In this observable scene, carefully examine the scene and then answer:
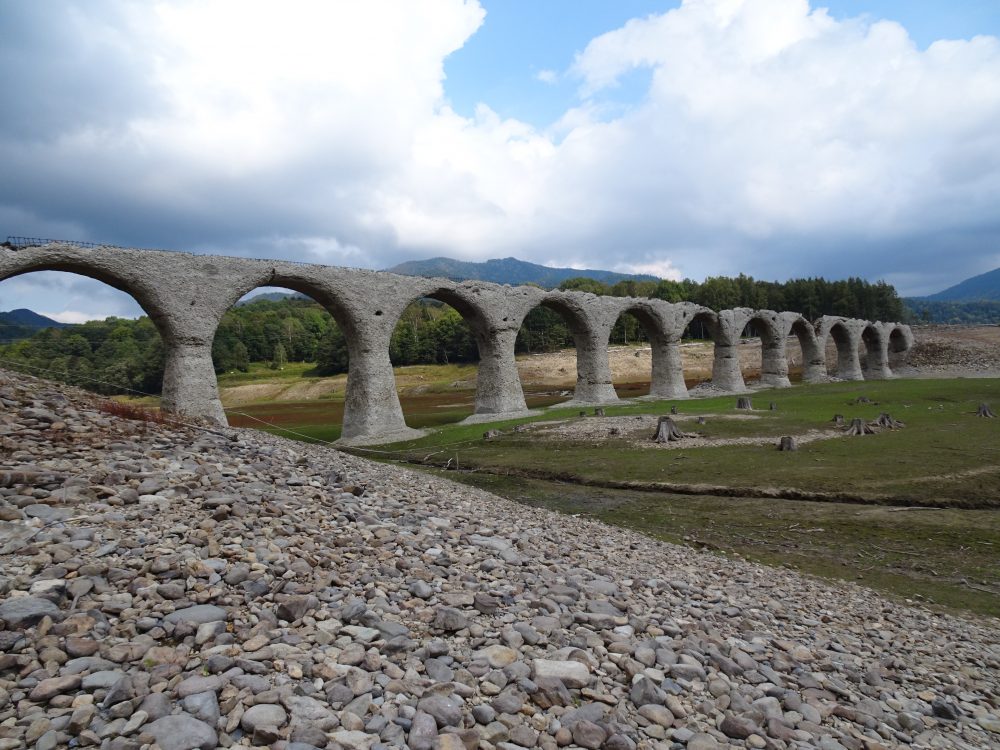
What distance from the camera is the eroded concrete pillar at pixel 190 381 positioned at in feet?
62.9

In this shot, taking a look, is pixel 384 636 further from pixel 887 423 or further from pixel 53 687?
pixel 887 423

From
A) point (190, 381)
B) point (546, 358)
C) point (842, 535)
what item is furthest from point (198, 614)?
point (546, 358)

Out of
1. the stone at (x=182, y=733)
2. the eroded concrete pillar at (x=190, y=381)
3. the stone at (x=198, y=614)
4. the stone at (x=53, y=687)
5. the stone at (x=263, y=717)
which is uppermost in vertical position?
the eroded concrete pillar at (x=190, y=381)

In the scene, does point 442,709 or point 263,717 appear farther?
point 442,709

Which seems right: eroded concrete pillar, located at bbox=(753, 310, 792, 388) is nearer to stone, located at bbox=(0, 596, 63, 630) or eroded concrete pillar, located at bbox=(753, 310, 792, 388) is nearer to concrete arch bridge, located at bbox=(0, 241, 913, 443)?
concrete arch bridge, located at bbox=(0, 241, 913, 443)

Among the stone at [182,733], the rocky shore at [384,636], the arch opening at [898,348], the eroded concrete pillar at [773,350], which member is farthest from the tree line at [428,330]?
the stone at [182,733]

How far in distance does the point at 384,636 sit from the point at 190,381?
1854 cm

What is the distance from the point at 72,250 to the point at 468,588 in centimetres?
1884

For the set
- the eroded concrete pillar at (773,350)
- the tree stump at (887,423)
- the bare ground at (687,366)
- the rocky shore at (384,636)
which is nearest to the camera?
the rocky shore at (384,636)

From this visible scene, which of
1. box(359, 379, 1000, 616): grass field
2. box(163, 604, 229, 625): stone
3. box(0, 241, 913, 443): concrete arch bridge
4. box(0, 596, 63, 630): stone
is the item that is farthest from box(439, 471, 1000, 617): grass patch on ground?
box(0, 241, 913, 443): concrete arch bridge

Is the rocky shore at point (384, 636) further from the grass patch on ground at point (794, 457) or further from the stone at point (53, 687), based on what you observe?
the grass patch on ground at point (794, 457)

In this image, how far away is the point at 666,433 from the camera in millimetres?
18266

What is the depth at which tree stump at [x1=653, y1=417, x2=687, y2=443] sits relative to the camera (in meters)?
18.2

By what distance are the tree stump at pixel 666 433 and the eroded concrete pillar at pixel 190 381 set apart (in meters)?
14.8
